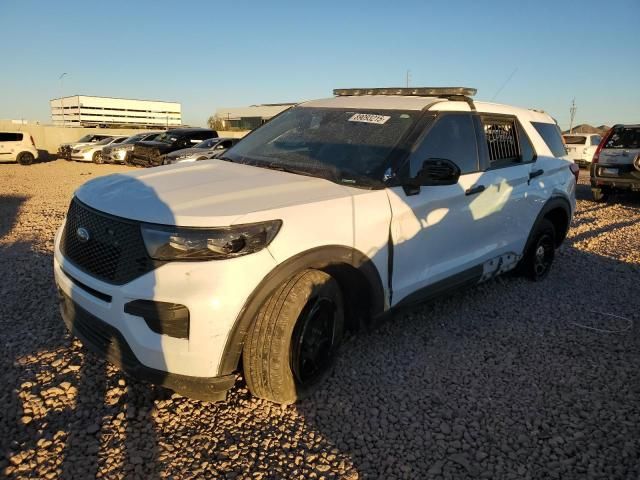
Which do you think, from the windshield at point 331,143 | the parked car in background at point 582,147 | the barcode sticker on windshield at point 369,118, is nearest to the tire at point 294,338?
the windshield at point 331,143

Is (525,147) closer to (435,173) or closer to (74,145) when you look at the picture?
(435,173)

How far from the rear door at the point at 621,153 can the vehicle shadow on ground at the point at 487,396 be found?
7.61 m

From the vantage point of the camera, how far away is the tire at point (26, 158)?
22.4m

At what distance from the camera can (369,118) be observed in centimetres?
364

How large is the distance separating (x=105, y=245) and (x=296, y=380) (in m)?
1.28

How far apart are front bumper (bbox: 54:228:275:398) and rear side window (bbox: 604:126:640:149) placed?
1142 centimetres

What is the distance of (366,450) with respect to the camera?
8.32 ft

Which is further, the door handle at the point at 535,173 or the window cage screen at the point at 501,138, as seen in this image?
the door handle at the point at 535,173

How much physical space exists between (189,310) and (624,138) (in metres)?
12.0

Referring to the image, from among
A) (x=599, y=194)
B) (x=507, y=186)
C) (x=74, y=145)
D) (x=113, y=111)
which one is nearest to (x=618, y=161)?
(x=599, y=194)

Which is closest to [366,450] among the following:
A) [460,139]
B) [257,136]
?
[460,139]

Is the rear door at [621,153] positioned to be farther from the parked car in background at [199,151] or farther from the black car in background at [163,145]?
the black car in background at [163,145]

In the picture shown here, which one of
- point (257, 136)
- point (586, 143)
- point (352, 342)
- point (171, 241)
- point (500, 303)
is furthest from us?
point (586, 143)

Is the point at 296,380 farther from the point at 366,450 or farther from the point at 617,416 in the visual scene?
the point at 617,416
